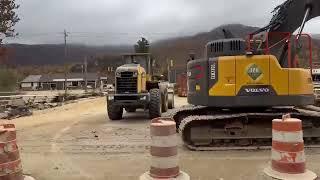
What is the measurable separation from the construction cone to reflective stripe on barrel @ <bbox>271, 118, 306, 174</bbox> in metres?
4.06

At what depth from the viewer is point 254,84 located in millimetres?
11273

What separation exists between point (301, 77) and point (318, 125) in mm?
1221

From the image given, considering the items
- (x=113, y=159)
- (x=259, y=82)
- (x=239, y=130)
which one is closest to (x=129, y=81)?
(x=239, y=130)

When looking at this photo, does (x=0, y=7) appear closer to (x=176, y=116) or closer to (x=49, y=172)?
(x=176, y=116)

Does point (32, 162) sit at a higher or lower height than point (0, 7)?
lower

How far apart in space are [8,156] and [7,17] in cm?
2547

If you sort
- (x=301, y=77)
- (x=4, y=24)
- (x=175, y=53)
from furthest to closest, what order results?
1. (x=4, y=24)
2. (x=175, y=53)
3. (x=301, y=77)

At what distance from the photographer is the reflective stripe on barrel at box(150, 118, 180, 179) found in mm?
7664

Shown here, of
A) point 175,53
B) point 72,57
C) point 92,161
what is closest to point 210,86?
point 92,161

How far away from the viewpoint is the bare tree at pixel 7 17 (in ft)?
102

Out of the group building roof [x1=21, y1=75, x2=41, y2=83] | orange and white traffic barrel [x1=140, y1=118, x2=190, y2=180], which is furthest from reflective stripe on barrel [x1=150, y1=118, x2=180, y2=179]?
building roof [x1=21, y1=75, x2=41, y2=83]

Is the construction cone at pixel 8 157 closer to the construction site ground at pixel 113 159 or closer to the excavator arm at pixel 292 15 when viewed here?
the construction site ground at pixel 113 159

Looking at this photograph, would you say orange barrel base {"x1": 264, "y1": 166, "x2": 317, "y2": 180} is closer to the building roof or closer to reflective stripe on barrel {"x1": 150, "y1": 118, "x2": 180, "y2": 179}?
reflective stripe on barrel {"x1": 150, "y1": 118, "x2": 180, "y2": 179}

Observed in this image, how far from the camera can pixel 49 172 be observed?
9.27m
